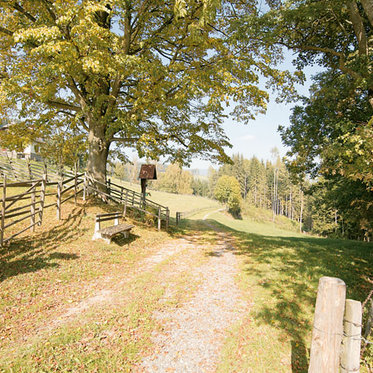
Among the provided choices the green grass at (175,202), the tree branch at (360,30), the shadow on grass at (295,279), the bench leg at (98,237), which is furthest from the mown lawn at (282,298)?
the green grass at (175,202)

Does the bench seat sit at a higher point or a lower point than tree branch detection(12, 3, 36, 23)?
lower

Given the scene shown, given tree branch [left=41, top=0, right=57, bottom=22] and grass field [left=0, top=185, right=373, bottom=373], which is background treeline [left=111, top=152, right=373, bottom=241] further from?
tree branch [left=41, top=0, right=57, bottom=22]

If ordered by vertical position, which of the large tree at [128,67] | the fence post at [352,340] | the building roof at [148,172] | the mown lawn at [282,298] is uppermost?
the large tree at [128,67]

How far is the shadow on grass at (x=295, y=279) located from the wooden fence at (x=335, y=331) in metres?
1.78

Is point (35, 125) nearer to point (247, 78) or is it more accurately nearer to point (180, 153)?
point (180, 153)

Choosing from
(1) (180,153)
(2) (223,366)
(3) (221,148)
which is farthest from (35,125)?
(2) (223,366)

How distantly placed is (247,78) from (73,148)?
13.6m

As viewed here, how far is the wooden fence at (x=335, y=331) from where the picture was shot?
8.52 ft

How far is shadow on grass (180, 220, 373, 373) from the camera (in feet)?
16.6

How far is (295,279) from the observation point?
7.35 metres

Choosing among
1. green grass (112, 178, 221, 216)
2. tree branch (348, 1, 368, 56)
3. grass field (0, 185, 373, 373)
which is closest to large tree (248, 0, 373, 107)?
tree branch (348, 1, 368, 56)

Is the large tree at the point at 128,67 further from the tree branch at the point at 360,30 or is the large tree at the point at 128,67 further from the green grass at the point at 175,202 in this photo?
the green grass at the point at 175,202

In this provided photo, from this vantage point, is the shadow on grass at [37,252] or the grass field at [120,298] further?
the shadow on grass at [37,252]

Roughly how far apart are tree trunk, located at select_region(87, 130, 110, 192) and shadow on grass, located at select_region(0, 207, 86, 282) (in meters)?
Answer: 4.10
